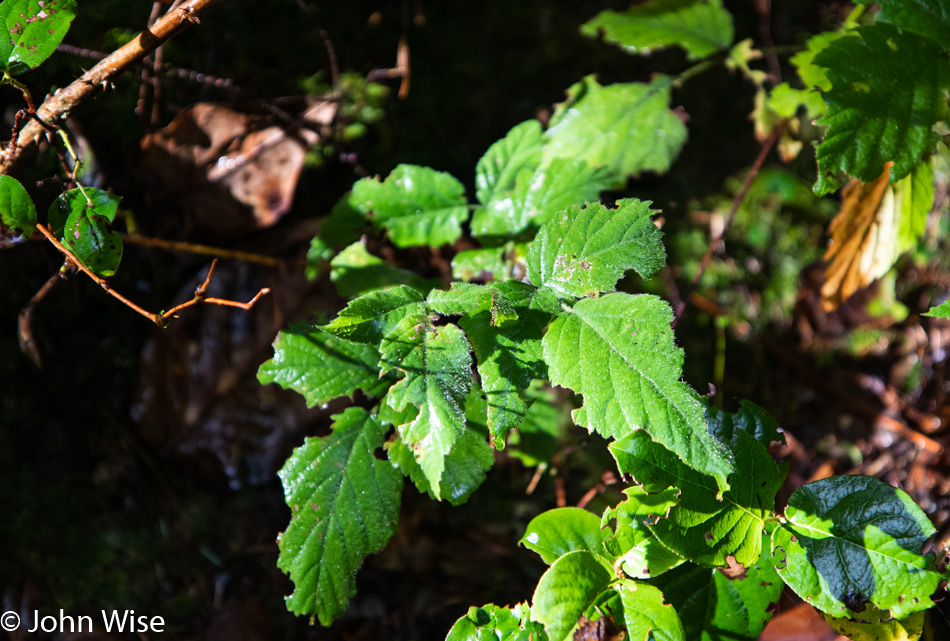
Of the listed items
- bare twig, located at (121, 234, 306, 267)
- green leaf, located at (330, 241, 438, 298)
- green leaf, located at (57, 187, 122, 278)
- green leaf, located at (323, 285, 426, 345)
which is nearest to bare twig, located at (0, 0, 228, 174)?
green leaf, located at (57, 187, 122, 278)

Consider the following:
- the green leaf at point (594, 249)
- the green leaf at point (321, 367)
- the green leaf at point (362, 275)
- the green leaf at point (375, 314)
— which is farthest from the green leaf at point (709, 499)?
the green leaf at point (362, 275)

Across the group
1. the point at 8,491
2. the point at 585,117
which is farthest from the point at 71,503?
the point at 585,117

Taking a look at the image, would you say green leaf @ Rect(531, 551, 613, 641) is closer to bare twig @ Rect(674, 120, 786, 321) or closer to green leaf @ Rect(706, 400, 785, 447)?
green leaf @ Rect(706, 400, 785, 447)

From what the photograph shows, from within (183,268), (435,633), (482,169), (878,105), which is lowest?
(435,633)

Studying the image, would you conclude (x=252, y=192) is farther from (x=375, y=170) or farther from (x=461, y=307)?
(x=461, y=307)

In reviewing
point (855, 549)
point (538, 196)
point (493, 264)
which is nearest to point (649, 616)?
point (855, 549)

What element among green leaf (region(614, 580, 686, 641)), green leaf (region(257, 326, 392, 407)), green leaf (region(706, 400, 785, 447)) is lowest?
green leaf (region(614, 580, 686, 641))

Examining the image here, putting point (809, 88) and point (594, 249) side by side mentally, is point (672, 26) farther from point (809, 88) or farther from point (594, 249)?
point (594, 249)
